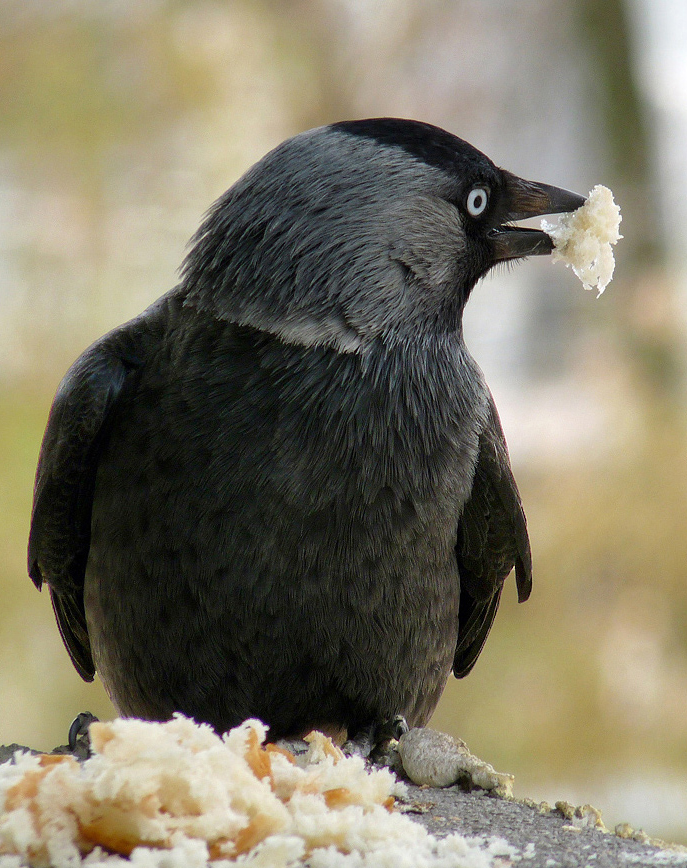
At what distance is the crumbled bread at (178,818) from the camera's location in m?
1.50

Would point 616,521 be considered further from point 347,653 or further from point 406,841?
point 406,841

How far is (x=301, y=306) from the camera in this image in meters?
2.25

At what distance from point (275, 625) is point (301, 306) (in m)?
0.68

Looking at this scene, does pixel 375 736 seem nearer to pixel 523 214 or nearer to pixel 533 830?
pixel 533 830

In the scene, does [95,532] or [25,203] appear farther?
[25,203]

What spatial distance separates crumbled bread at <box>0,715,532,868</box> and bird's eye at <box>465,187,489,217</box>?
4.57 feet

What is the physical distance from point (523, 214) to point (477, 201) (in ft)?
0.45

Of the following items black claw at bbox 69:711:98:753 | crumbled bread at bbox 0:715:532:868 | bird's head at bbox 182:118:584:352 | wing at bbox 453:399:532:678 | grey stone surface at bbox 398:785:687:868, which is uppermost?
bird's head at bbox 182:118:584:352

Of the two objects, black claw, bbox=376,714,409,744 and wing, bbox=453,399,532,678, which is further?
wing, bbox=453,399,532,678

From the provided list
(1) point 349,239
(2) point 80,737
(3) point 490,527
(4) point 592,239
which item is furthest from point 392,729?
(4) point 592,239

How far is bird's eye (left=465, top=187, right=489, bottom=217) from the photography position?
2.48 m

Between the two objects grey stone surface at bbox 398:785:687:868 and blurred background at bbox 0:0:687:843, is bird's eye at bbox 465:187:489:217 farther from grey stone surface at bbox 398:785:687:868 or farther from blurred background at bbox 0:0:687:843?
blurred background at bbox 0:0:687:843

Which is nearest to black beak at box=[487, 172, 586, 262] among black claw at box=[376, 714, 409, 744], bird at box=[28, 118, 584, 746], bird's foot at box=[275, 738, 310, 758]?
bird at box=[28, 118, 584, 746]

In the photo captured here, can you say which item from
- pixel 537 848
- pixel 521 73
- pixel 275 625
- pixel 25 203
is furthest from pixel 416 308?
pixel 521 73
